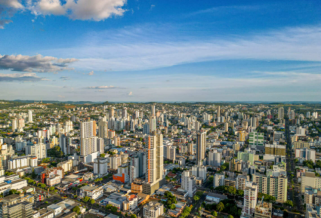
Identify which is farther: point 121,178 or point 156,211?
point 121,178

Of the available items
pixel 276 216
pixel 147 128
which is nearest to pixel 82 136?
pixel 147 128

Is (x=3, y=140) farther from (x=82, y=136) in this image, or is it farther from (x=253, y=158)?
(x=253, y=158)

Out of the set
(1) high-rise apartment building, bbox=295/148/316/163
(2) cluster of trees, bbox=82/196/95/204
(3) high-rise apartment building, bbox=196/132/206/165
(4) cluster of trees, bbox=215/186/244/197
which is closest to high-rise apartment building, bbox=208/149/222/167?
(3) high-rise apartment building, bbox=196/132/206/165

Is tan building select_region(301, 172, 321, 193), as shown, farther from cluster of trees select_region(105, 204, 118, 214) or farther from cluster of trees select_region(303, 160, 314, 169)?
cluster of trees select_region(105, 204, 118, 214)

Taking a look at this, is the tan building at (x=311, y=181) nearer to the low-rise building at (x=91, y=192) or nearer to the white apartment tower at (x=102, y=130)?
the low-rise building at (x=91, y=192)

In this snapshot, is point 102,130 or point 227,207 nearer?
point 227,207

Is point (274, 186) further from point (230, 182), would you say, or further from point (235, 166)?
point (235, 166)

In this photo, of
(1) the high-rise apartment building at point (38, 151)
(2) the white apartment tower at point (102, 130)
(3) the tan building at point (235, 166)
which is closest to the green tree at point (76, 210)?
(3) the tan building at point (235, 166)

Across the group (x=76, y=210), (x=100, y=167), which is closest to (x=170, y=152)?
(x=100, y=167)
